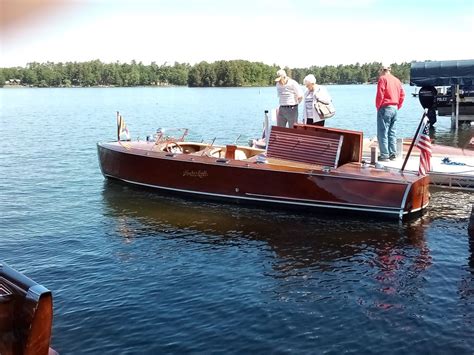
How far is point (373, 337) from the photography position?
6891 millimetres

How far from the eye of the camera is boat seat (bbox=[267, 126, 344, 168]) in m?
12.3

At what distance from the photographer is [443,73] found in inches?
Result: 1209

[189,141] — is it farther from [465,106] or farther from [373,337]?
[465,106]

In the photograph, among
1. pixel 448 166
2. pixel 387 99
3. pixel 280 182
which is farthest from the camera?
pixel 448 166

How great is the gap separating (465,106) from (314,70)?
150113mm

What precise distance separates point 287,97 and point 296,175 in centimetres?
311

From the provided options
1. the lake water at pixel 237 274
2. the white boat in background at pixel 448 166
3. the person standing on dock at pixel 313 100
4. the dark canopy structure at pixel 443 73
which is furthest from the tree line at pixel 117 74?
the lake water at pixel 237 274

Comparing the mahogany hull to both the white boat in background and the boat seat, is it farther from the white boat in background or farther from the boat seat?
the white boat in background

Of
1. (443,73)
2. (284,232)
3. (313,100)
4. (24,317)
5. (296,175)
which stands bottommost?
(284,232)

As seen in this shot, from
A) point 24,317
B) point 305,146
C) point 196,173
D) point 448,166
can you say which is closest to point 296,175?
point 305,146

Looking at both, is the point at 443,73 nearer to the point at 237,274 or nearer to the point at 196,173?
the point at 196,173

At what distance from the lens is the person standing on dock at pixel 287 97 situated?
47.5 ft

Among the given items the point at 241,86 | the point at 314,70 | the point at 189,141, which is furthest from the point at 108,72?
the point at 189,141

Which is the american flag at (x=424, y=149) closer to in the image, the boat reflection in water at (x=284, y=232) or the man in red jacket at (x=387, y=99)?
the boat reflection in water at (x=284, y=232)
